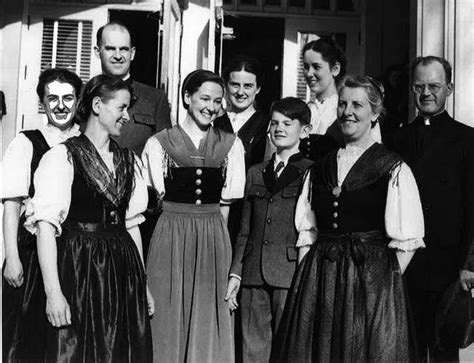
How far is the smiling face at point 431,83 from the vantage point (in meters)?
3.95

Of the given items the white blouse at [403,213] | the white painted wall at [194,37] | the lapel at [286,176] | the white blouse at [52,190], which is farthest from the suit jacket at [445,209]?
the white painted wall at [194,37]

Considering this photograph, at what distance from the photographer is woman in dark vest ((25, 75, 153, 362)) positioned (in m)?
3.19

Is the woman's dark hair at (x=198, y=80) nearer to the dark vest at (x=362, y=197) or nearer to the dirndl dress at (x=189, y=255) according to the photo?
the dirndl dress at (x=189, y=255)

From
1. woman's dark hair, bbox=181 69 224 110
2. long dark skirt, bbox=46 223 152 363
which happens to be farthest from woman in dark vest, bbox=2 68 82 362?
woman's dark hair, bbox=181 69 224 110

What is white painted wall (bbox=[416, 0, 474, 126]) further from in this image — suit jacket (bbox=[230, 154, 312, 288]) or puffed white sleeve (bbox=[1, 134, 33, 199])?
puffed white sleeve (bbox=[1, 134, 33, 199])

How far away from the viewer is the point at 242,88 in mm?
4566

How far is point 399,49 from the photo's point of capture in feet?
23.5

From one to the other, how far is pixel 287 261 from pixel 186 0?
406 centimetres

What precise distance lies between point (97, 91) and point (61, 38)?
13.3ft

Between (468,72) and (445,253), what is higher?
(468,72)

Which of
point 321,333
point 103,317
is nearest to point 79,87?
point 103,317

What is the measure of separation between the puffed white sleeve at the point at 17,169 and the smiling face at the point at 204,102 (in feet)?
3.08

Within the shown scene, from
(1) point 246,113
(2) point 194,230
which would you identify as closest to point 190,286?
(2) point 194,230

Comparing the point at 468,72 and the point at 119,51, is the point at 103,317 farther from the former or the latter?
the point at 468,72
